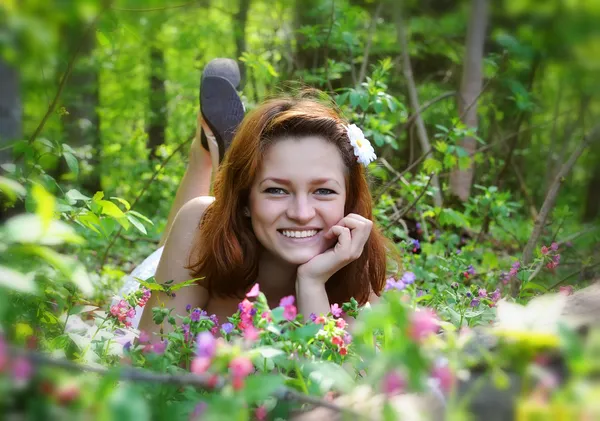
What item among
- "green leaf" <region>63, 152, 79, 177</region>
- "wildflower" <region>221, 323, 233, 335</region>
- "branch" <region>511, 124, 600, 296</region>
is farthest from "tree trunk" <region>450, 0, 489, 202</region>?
"wildflower" <region>221, 323, 233, 335</region>

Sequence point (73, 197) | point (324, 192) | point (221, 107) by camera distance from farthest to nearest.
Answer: point (221, 107) → point (324, 192) → point (73, 197)

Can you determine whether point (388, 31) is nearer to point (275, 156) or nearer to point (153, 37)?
point (153, 37)

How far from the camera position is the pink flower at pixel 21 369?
0.69 meters

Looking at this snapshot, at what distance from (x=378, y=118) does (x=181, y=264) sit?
2076mm

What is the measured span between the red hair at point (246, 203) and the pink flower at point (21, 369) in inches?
72.3

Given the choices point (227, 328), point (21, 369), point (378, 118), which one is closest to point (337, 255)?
point (227, 328)

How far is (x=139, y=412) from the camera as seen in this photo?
0.69 metres

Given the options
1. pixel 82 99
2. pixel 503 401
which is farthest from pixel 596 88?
pixel 82 99

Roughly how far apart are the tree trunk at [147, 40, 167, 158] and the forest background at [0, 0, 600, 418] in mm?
33

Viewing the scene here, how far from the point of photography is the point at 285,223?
249 cm

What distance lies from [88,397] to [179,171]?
561 cm

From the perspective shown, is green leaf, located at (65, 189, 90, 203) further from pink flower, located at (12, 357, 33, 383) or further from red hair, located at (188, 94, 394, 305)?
pink flower, located at (12, 357, 33, 383)

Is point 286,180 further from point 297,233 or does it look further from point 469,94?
point 469,94

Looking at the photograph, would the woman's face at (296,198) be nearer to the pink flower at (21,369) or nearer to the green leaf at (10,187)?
the green leaf at (10,187)
